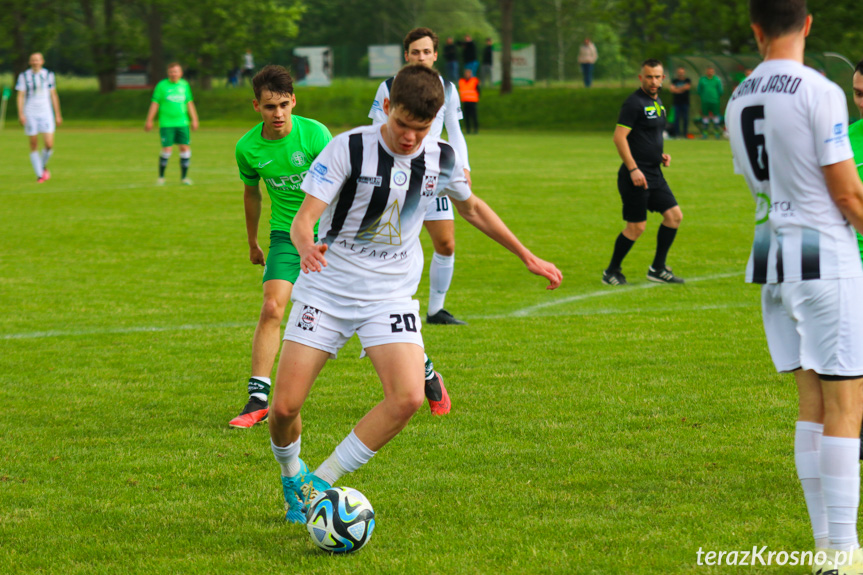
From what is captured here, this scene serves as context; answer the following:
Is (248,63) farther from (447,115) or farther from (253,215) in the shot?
(253,215)

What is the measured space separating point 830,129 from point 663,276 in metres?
6.98

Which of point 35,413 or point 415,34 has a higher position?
point 415,34

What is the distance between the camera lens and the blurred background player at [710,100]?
107ft

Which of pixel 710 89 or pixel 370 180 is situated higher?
pixel 370 180

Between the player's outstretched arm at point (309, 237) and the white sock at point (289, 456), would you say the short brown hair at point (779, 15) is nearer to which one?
the player's outstretched arm at point (309, 237)

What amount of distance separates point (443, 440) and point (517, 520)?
1197mm

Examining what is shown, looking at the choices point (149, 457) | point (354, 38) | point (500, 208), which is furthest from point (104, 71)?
point (149, 457)

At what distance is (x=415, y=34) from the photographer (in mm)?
7215

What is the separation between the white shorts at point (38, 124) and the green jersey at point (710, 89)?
20.1m

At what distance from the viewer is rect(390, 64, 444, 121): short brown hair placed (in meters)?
3.77

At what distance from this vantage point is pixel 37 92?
71.5ft

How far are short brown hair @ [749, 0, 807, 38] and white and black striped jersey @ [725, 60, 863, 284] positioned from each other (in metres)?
0.11

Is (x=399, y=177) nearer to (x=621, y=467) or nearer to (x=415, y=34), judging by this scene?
(x=621, y=467)

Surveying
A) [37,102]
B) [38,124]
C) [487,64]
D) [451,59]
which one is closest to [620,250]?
[38,124]
